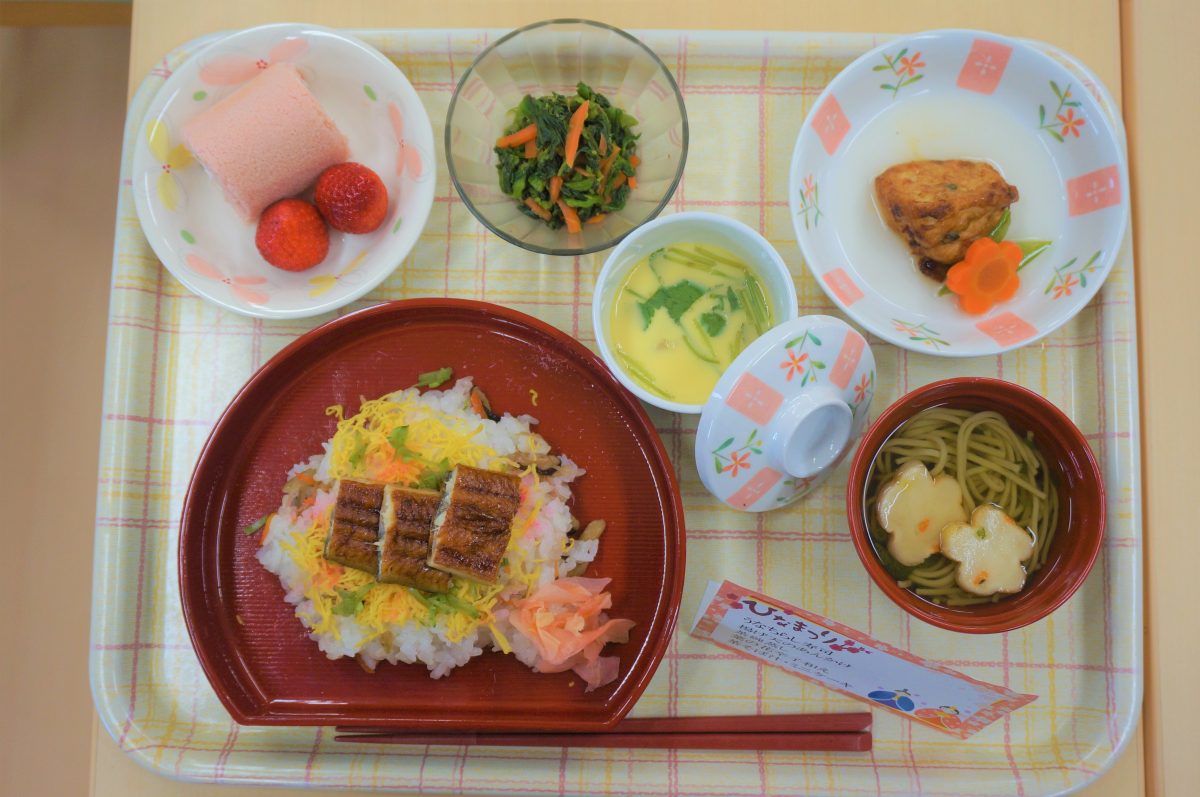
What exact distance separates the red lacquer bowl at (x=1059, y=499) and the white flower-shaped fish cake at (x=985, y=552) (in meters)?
0.06

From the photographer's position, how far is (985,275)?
175 cm

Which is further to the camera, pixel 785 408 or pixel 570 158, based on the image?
pixel 570 158

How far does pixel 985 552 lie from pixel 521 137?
1.26 m

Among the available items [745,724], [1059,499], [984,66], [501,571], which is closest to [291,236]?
[501,571]

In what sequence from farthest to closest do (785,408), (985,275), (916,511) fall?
1. (985,275)
2. (916,511)
3. (785,408)

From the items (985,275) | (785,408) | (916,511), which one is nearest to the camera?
(785,408)

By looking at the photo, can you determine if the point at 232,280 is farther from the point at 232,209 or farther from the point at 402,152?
the point at 402,152

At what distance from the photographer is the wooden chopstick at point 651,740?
5.71 ft

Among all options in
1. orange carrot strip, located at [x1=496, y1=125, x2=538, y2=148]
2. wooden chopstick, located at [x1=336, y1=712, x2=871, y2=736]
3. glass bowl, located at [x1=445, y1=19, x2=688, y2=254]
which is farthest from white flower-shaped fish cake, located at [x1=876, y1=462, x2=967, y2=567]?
orange carrot strip, located at [x1=496, y1=125, x2=538, y2=148]

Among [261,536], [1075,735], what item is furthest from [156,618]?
[1075,735]

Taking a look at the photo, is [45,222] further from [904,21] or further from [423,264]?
Result: [904,21]

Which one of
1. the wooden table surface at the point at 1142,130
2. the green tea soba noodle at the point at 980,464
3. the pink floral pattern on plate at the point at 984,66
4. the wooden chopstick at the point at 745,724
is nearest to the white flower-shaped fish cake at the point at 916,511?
the green tea soba noodle at the point at 980,464

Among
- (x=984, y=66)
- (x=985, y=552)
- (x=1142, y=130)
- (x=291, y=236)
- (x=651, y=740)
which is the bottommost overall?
(x=651, y=740)

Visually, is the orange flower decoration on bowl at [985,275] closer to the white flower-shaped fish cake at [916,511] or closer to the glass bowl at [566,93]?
the white flower-shaped fish cake at [916,511]
